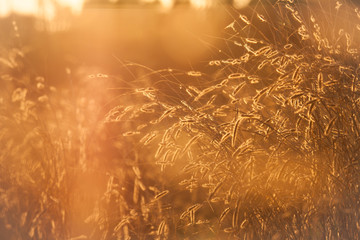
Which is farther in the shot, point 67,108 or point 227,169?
point 67,108

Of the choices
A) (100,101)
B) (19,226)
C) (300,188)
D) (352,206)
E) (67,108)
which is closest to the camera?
(352,206)

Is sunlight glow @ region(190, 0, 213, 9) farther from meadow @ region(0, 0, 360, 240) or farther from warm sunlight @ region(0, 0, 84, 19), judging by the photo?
meadow @ region(0, 0, 360, 240)

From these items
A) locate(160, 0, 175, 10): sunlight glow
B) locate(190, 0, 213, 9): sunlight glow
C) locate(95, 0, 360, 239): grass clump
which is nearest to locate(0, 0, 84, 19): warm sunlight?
locate(160, 0, 175, 10): sunlight glow

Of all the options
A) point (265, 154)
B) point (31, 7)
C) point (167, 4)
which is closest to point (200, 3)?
point (167, 4)

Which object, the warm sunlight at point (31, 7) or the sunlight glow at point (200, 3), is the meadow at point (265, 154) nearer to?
the warm sunlight at point (31, 7)

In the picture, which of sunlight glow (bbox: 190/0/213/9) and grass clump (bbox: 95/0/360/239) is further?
sunlight glow (bbox: 190/0/213/9)

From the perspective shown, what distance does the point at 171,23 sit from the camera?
3.81 meters

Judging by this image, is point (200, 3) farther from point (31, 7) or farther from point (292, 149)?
point (292, 149)

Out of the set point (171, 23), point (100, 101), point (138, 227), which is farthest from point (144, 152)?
point (171, 23)

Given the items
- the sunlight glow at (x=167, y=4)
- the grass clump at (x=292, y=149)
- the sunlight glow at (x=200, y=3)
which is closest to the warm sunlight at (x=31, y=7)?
the sunlight glow at (x=167, y=4)

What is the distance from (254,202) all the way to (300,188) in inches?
6.0

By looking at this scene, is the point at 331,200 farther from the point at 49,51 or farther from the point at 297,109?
the point at 49,51

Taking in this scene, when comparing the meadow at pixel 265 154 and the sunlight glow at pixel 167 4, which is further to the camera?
the sunlight glow at pixel 167 4

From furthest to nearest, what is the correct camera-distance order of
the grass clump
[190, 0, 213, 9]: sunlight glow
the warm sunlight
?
[190, 0, 213, 9]: sunlight glow, the warm sunlight, the grass clump
